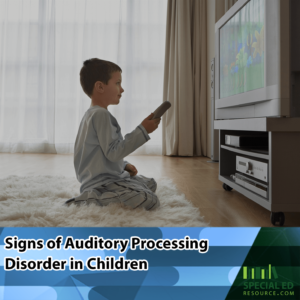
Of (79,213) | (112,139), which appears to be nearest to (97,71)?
(112,139)

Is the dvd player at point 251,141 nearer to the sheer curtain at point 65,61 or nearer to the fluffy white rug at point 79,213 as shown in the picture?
the fluffy white rug at point 79,213

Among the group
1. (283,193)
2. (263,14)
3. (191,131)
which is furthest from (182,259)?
(191,131)

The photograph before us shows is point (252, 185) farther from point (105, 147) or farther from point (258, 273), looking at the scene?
point (258, 273)

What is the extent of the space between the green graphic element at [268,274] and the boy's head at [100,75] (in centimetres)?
90

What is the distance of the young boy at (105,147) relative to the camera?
1.33 meters

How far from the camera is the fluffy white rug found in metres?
1.17

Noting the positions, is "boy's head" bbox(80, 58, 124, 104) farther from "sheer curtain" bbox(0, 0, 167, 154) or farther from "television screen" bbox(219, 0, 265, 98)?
"sheer curtain" bbox(0, 0, 167, 154)

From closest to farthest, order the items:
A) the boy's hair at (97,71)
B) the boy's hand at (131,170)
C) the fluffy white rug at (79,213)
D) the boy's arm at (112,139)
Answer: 1. the fluffy white rug at (79,213)
2. the boy's arm at (112,139)
3. the boy's hair at (97,71)
4. the boy's hand at (131,170)

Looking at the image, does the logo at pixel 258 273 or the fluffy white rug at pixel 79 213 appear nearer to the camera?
the logo at pixel 258 273

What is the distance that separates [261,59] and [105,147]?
76 cm

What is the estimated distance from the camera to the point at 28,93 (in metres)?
4.23

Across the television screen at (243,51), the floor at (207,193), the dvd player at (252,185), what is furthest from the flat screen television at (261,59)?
the floor at (207,193)

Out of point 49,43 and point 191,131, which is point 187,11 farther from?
point 49,43

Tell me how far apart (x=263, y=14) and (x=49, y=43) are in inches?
133
